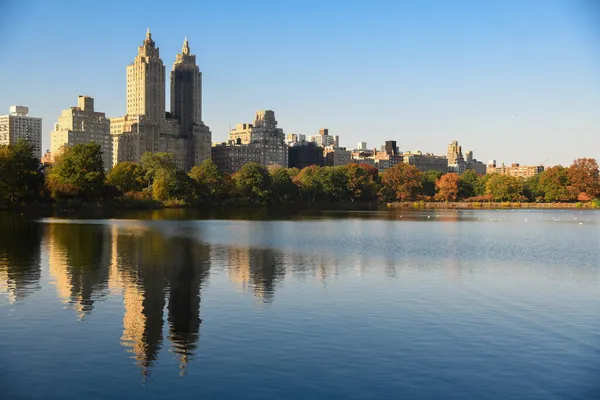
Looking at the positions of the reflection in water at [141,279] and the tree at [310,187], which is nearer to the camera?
the reflection in water at [141,279]

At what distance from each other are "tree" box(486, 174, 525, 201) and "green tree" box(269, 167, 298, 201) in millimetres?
63005

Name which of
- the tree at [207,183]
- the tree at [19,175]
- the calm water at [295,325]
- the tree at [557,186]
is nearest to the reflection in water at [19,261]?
the calm water at [295,325]

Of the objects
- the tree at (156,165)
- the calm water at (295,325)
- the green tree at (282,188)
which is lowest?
the calm water at (295,325)

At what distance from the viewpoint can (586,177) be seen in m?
184

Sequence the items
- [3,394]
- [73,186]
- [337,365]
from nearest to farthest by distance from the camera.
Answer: [3,394], [337,365], [73,186]

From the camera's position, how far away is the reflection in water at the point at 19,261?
92.1 feet

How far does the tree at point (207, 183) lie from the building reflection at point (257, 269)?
94117mm

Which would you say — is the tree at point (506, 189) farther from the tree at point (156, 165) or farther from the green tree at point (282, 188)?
the tree at point (156, 165)

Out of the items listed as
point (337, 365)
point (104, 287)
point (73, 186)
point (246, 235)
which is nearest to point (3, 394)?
point (337, 365)

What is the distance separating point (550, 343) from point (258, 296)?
12.2 m

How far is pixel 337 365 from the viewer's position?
57.8 feet

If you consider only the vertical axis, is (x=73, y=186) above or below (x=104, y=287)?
above

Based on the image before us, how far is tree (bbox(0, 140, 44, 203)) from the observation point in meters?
93.8

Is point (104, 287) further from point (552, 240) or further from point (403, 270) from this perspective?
point (552, 240)
